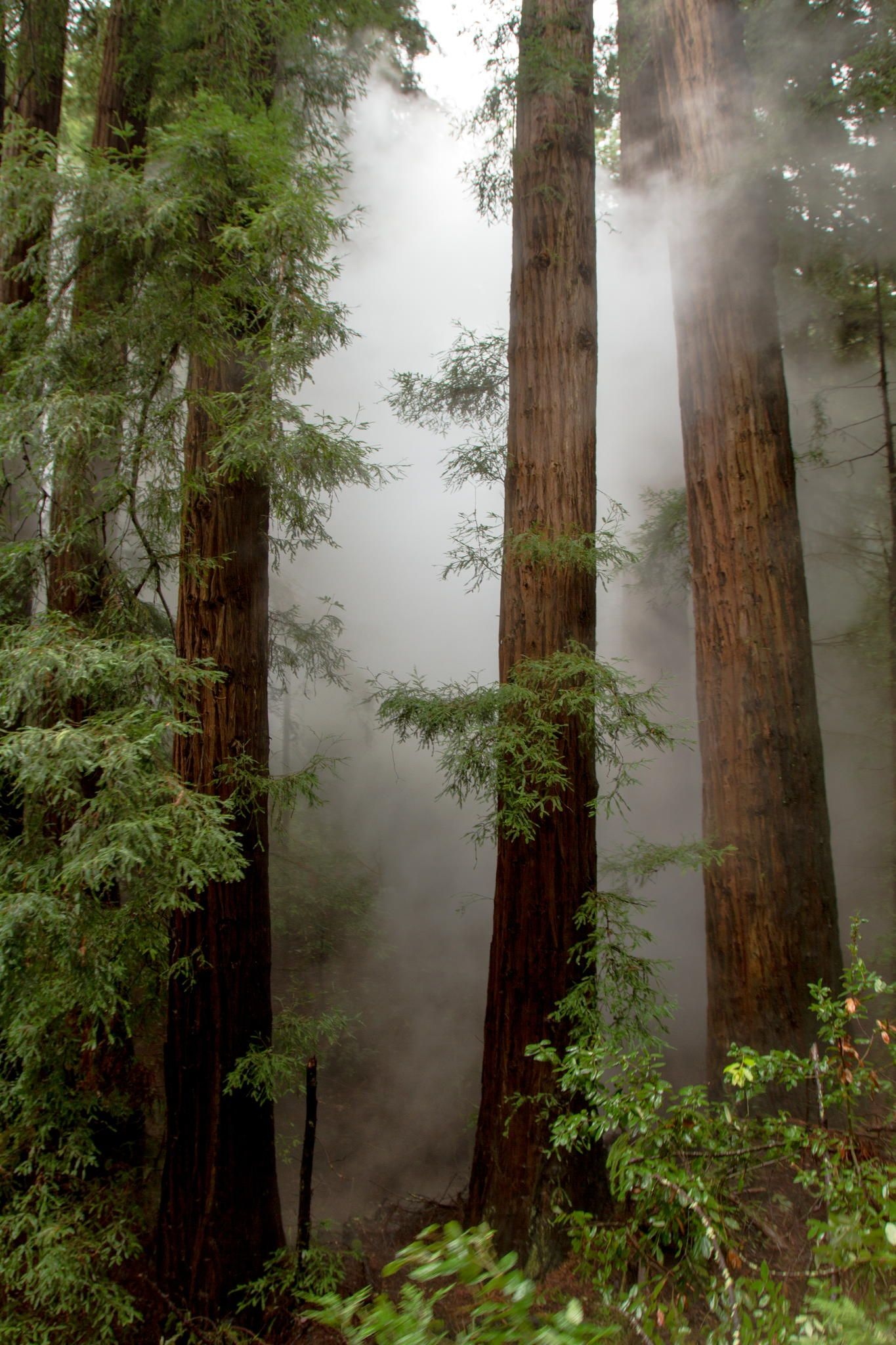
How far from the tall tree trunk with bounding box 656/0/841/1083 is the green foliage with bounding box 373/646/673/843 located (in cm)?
110

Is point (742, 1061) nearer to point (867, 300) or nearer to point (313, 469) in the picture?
point (313, 469)

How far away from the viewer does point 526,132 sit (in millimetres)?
4984

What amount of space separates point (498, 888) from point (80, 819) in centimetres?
221

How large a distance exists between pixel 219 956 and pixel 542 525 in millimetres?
2896

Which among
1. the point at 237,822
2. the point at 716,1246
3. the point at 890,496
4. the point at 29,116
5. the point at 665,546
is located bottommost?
the point at 716,1246

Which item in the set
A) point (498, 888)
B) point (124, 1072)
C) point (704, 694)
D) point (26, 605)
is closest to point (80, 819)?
point (26, 605)

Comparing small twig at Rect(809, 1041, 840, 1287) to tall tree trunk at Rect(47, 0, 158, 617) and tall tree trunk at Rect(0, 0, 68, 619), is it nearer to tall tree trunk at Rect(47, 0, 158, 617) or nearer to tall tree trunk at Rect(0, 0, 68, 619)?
tall tree trunk at Rect(47, 0, 158, 617)

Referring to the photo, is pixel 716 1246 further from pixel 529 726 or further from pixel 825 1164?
pixel 529 726

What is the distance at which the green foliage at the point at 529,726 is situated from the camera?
3.90 meters

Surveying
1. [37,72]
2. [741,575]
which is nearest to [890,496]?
[741,575]

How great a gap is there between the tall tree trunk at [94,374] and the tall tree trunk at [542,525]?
2.22 m

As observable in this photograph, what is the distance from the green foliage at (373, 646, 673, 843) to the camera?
390 cm

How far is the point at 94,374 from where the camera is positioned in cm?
401

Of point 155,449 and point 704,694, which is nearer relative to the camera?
point 155,449
